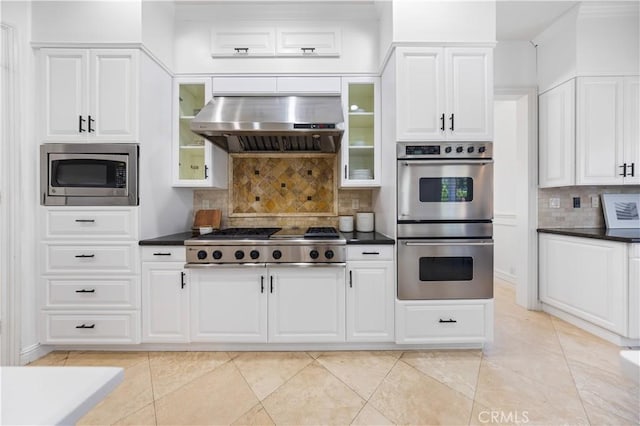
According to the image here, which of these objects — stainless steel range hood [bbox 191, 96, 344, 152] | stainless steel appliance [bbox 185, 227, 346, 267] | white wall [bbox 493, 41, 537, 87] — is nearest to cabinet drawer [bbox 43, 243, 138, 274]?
stainless steel appliance [bbox 185, 227, 346, 267]

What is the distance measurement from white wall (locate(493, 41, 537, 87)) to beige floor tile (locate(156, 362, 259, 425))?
3861 millimetres

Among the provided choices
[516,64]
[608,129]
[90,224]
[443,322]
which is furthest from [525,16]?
[90,224]

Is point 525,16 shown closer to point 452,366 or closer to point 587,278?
point 587,278

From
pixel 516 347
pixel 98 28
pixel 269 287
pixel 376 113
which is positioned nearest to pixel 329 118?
pixel 376 113

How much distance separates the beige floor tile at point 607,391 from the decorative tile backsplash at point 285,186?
2356mm

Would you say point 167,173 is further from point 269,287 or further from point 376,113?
point 376,113

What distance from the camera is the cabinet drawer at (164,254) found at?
94.4 inches

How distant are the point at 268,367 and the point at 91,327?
1.44 m

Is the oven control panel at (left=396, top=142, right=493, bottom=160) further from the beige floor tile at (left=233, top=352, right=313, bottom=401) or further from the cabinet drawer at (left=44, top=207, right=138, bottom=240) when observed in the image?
the cabinet drawer at (left=44, top=207, right=138, bottom=240)

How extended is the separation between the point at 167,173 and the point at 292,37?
1.71 m

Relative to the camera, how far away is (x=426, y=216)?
239cm

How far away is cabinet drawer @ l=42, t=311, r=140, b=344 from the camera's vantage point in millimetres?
2363

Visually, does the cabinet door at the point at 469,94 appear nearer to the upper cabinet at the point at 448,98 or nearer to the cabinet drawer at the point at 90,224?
the upper cabinet at the point at 448,98

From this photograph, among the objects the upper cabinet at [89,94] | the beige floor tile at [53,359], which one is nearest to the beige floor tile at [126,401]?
the beige floor tile at [53,359]
